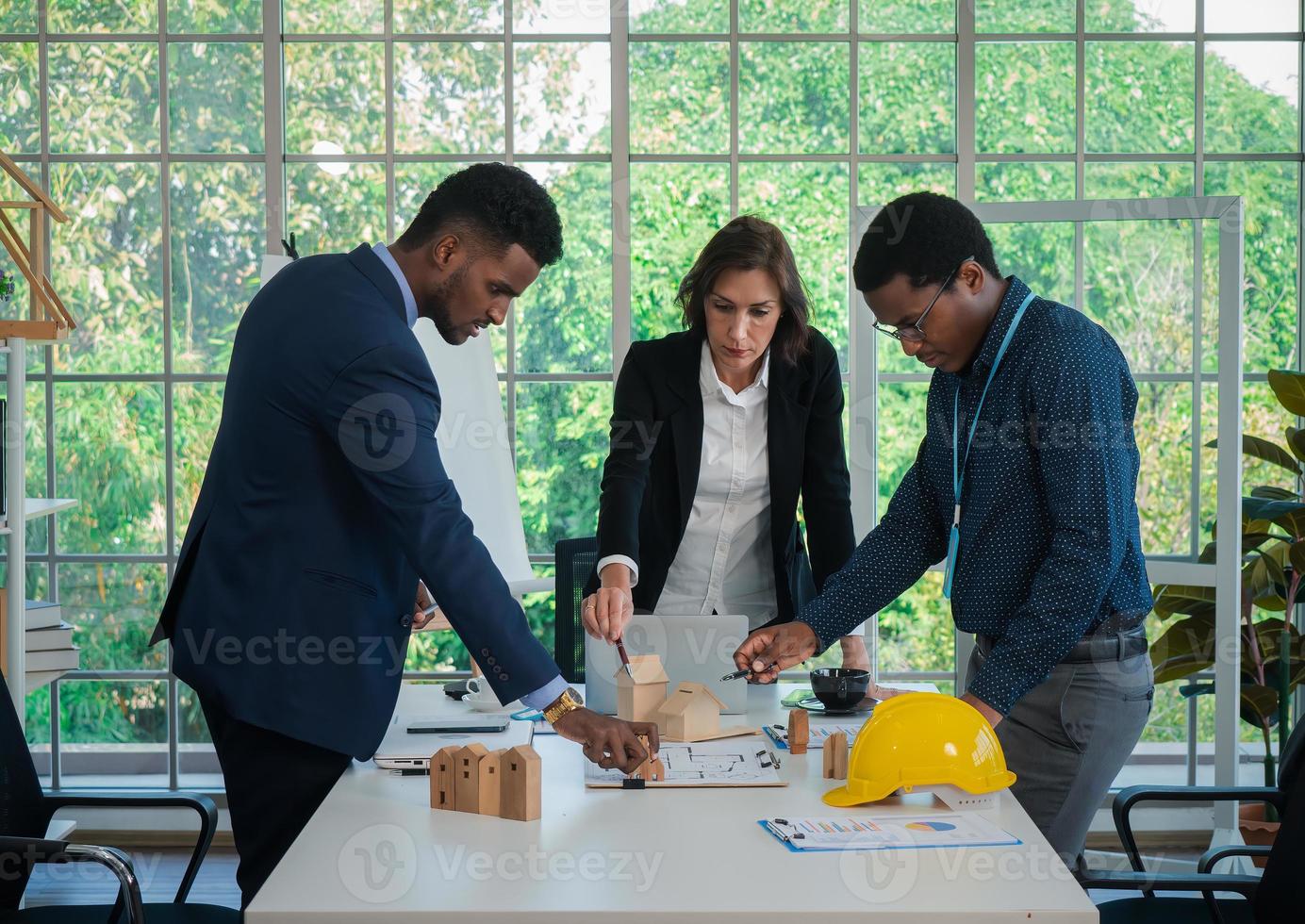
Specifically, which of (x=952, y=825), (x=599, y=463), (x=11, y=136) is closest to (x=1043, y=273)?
(x=599, y=463)

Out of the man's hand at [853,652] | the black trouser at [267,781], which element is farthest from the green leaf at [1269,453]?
the black trouser at [267,781]

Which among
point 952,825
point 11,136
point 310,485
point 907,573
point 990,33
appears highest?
point 990,33

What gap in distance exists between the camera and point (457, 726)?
2064mm

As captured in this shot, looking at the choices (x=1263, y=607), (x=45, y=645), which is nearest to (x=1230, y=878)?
(x=1263, y=607)

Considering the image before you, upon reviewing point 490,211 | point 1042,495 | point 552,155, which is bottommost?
point 1042,495

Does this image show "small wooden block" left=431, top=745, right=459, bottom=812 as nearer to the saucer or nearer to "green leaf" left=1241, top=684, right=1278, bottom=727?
the saucer

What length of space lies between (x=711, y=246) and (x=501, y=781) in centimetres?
126

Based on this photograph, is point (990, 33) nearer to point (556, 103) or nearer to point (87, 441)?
point (556, 103)

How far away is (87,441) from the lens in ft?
12.9

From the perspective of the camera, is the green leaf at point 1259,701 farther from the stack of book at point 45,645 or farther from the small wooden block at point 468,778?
the stack of book at point 45,645

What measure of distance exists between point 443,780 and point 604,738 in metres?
0.23

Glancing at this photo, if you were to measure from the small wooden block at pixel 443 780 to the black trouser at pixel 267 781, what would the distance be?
0.23m

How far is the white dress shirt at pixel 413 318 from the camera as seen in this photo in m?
1.76

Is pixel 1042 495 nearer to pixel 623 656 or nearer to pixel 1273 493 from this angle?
pixel 623 656
